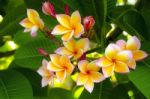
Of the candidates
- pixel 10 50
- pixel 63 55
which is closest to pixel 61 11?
pixel 63 55

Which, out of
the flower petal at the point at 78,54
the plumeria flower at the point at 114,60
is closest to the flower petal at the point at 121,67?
the plumeria flower at the point at 114,60

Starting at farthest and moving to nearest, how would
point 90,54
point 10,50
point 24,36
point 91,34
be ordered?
point 10,50 < point 24,36 < point 90,54 < point 91,34

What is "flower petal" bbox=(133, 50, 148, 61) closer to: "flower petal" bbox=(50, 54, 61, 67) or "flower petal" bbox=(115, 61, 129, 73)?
"flower petal" bbox=(115, 61, 129, 73)

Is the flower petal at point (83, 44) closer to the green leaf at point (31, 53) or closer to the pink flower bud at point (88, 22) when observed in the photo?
the pink flower bud at point (88, 22)

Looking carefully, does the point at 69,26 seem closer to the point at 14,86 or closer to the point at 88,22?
the point at 88,22

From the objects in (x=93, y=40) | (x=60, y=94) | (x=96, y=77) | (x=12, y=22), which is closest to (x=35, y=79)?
(x=60, y=94)

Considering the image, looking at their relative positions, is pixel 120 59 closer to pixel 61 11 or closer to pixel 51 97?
pixel 61 11
